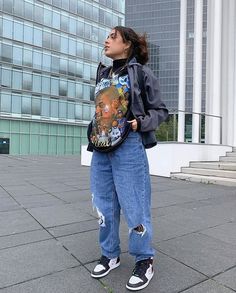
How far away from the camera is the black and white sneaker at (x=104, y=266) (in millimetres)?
2674

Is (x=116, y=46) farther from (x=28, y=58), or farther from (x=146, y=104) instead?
(x=28, y=58)

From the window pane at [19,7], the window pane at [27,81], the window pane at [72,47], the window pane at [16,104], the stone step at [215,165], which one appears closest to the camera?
the stone step at [215,165]

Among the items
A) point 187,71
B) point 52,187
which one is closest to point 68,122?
point 187,71

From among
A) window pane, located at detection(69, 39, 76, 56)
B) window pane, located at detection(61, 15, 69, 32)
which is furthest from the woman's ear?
window pane, located at detection(61, 15, 69, 32)

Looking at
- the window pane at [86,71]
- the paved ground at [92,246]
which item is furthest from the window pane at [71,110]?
the paved ground at [92,246]

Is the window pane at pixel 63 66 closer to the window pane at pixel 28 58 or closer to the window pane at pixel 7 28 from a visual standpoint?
the window pane at pixel 28 58

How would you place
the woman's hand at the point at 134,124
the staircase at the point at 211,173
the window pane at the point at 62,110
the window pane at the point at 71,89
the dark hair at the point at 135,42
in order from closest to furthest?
the woman's hand at the point at 134,124 < the dark hair at the point at 135,42 < the staircase at the point at 211,173 < the window pane at the point at 62,110 < the window pane at the point at 71,89

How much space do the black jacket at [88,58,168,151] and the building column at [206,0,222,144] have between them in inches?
360

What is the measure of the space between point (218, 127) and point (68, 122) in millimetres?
31382

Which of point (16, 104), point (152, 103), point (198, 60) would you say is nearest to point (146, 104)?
point (152, 103)

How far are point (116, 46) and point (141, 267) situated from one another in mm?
1834

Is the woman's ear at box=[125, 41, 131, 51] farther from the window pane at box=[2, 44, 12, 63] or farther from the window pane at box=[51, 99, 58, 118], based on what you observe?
the window pane at box=[51, 99, 58, 118]

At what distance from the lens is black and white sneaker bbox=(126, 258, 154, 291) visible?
2.47m

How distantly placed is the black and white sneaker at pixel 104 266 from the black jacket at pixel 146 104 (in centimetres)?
106
